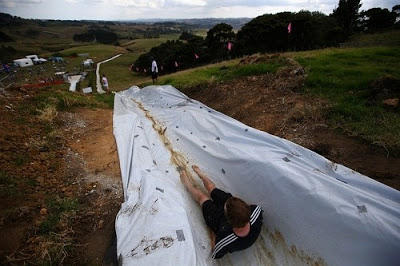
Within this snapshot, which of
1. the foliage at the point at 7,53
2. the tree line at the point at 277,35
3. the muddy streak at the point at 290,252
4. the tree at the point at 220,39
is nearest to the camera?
the muddy streak at the point at 290,252

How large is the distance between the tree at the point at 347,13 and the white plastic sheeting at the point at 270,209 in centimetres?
3137

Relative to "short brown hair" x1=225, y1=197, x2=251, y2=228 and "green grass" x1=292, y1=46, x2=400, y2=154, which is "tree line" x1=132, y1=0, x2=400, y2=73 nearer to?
"green grass" x1=292, y1=46, x2=400, y2=154

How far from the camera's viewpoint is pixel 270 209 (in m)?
2.48

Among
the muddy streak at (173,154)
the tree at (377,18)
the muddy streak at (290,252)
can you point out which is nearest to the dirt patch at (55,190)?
the muddy streak at (173,154)

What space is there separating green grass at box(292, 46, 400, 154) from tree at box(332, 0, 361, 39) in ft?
80.9

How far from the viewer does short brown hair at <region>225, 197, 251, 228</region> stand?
217cm

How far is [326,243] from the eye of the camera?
80.4 inches

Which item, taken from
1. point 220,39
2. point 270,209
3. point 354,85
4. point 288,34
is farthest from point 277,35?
point 270,209

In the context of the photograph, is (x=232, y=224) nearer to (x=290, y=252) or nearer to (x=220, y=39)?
(x=290, y=252)

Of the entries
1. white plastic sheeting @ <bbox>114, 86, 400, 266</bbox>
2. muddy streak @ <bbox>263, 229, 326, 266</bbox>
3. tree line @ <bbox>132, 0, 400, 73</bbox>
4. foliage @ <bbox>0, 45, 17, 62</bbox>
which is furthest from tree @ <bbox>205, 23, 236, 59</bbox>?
foliage @ <bbox>0, 45, 17, 62</bbox>

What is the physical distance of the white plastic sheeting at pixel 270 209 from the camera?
6.34 ft

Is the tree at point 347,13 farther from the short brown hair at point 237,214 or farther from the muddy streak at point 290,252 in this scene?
the short brown hair at point 237,214

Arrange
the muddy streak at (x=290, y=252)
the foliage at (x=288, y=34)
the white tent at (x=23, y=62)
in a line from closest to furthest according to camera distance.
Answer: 1. the muddy streak at (x=290, y=252)
2. the foliage at (x=288, y=34)
3. the white tent at (x=23, y=62)

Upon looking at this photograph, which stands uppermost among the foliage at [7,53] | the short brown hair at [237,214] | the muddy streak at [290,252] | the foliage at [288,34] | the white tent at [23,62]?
the foliage at [288,34]
